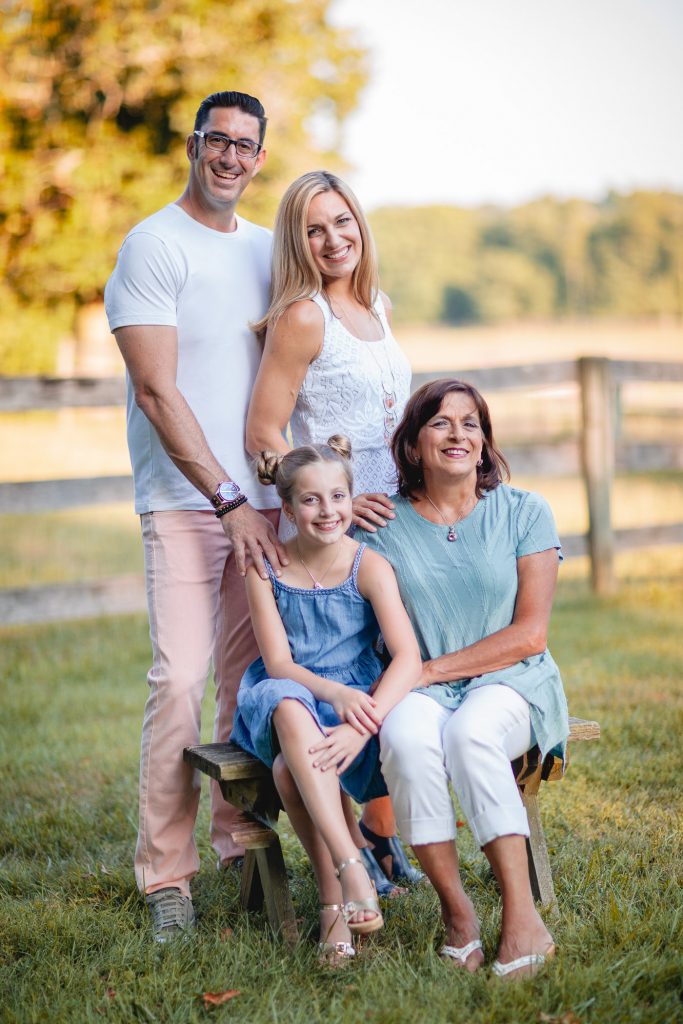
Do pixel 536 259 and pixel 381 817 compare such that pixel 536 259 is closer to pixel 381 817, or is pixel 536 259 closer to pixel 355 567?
pixel 381 817

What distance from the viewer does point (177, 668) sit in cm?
323

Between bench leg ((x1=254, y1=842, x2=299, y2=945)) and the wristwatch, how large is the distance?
979 millimetres

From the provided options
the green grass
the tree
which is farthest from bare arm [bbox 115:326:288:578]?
the tree

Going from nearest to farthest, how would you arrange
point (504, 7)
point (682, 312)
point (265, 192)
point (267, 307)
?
1. point (267, 307)
2. point (265, 192)
3. point (504, 7)
4. point (682, 312)

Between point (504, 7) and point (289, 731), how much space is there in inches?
1581

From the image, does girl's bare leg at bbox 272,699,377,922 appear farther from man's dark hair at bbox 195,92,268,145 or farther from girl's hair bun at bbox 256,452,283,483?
man's dark hair at bbox 195,92,268,145

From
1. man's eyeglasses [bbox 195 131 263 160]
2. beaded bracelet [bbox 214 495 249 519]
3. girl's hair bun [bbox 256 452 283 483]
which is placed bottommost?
beaded bracelet [bbox 214 495 249 519]

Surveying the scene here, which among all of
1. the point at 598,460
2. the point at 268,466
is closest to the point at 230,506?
the point at 268,466

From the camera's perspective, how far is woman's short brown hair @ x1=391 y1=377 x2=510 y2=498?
3.18 meters

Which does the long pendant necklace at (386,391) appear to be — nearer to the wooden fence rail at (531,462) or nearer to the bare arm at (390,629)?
the bare arm at (390,629)

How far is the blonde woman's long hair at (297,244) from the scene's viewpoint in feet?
10.5

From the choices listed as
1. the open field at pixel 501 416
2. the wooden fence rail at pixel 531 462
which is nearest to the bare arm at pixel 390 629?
the wooden fence rail at pixel 531 462

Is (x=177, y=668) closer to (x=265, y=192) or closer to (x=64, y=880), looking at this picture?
(x=64, y=880)

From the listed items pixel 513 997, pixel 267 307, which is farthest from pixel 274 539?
pixel 513 997
